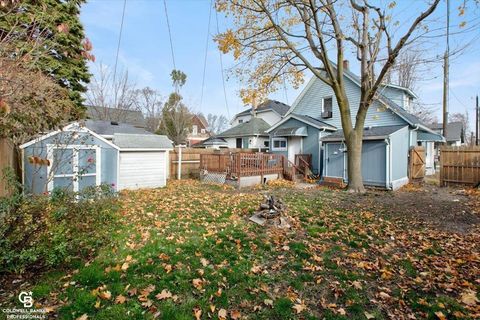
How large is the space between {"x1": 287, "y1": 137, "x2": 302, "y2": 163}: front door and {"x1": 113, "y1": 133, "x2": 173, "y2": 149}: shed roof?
318 inches

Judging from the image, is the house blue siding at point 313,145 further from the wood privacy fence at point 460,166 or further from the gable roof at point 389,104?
the wood privacy fence at point 460,166

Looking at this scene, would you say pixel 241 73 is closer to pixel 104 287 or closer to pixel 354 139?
pixel 354 139

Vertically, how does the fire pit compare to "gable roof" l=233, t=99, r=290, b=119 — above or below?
below

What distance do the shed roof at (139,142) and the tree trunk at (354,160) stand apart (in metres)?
8.73

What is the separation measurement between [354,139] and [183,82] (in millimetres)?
28486

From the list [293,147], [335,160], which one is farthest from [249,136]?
[335,160]

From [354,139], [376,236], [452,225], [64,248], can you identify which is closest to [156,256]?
[64,248]

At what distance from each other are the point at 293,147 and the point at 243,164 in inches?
225

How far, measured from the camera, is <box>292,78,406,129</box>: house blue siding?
1435 centimetres

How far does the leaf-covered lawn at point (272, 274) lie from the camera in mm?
2785

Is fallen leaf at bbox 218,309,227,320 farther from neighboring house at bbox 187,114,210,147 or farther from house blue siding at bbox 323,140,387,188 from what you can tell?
neighboring house at bbox 187,114,210,147

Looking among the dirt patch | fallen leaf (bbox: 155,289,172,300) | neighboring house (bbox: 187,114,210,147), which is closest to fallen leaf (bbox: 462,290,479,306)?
the dirt patch

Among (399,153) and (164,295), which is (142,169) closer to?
(164,295)

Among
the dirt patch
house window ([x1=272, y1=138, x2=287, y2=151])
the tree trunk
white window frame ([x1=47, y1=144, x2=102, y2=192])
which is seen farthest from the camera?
house window ([x1=272, y1=138, x2=287, y2=151])
